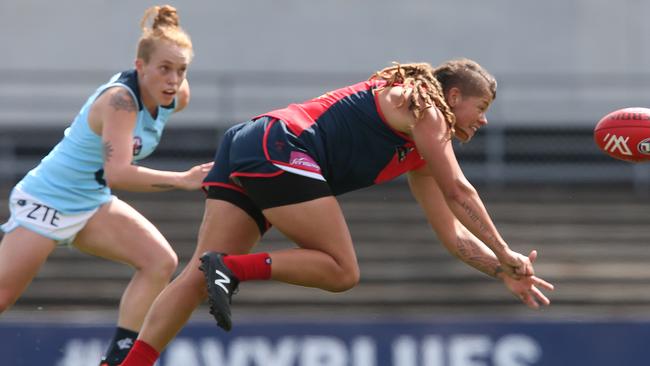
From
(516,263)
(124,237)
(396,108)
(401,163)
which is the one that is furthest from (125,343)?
(516,263)

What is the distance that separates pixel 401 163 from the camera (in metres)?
5.37

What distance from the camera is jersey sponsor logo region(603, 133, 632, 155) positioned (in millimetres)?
5812

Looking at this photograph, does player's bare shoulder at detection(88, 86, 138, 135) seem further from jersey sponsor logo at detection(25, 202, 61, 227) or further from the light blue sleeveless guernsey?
jersey sponsor logo at detection(25, 202, 61, 227)

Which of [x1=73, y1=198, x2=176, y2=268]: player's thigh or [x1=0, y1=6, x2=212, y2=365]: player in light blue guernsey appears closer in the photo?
[x1=0, y1=6, x2=212, y2=365]: player in light blue guernsey

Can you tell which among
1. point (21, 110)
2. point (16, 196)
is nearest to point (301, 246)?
point (16, 196)

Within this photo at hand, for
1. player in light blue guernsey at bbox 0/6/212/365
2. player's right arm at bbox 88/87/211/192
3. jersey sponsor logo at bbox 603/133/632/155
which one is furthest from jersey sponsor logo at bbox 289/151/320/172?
jersey sponsor logo at bbox 603/133/632/155

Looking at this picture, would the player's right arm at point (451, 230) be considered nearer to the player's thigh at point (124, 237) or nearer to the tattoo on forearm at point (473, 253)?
the tattoo on forearm at point (473, 253)

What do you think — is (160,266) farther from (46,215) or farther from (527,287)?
(527,287)

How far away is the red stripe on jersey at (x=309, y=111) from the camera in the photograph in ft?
17.1

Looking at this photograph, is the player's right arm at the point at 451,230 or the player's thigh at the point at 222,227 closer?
the player's thigh at the point at 222,227

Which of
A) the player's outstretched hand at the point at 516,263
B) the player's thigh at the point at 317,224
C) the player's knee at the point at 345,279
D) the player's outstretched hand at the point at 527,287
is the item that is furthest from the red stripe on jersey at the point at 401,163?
the player's outstretched hand at the point at 527,287

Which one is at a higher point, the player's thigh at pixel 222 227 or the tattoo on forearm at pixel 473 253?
the player's thigh at pixel 222 227

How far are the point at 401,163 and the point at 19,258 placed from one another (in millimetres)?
1753

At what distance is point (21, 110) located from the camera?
Answer: 13516 millimetres
